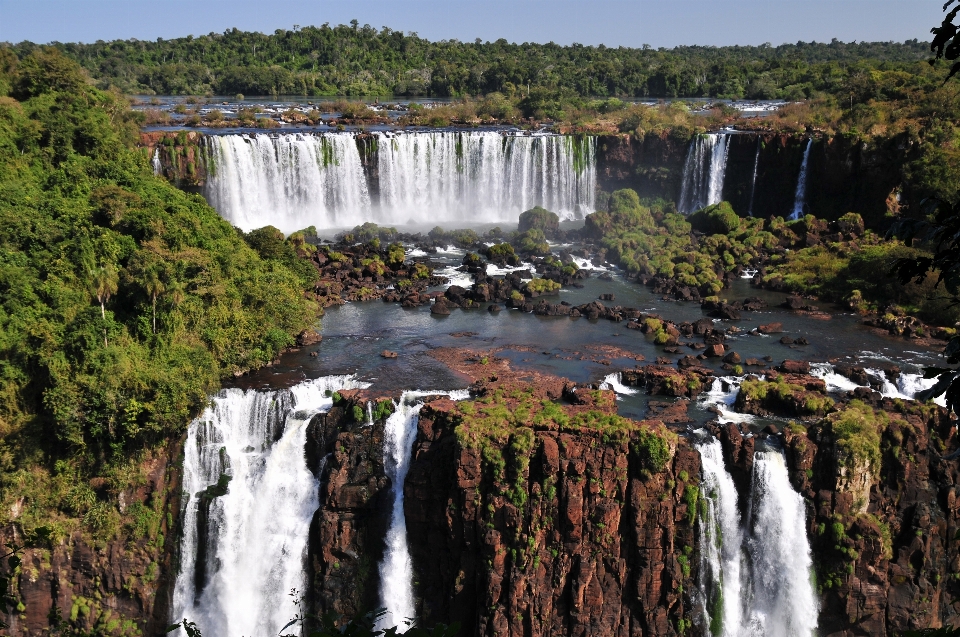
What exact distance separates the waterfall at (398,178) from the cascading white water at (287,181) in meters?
0.05

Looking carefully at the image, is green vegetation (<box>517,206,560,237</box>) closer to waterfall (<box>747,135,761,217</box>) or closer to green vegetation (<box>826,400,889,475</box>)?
waterfall (<box>747,135,761,217</box>)

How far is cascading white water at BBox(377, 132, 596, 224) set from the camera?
49.9 meters

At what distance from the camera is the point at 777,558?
22.0 m

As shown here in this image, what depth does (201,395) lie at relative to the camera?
23.9 meters

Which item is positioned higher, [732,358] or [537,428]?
[537,428]

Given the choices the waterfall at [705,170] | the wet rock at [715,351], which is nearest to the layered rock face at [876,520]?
the wet rock at [715,351]

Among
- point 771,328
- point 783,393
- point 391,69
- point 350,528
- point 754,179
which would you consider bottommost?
point 350,528

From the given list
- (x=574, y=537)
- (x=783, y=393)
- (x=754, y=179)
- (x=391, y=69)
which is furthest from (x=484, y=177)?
(x=391, y=69)

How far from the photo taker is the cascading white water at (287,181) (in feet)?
145

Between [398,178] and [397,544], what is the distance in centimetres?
A: 3084

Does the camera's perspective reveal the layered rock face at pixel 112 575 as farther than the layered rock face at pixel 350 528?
No

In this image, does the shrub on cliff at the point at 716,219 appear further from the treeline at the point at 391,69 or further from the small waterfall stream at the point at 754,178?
the treeline at the point at 391,69

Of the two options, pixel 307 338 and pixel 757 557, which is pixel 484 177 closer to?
pixel 307 338

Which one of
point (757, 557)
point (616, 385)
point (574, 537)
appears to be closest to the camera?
point (574, 537)
